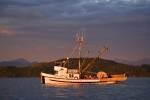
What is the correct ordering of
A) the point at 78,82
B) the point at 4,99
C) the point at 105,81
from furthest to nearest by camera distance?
the point at 105,81
the point at 78,82
the point at 4,99

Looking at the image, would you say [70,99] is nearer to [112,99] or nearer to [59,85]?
[112,99]

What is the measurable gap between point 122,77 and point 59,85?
2543 centimetres

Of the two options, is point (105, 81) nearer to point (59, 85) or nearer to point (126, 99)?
point (59, 85)

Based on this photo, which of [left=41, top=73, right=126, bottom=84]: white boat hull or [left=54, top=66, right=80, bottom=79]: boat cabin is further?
[left=54, top=66, right=80, bottom=79]: boat cabin

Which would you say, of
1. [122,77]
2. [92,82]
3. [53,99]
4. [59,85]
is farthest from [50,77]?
[53,99]

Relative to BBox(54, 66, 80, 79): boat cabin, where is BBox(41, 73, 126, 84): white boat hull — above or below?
below

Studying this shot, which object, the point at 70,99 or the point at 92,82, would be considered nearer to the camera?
the point at 70,99

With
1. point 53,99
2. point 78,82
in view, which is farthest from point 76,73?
point 53,99

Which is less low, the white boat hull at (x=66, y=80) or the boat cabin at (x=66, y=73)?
the boat cabin at (x=66, y=73)

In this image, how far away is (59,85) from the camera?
167750 millimetres

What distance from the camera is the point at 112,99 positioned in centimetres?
9294

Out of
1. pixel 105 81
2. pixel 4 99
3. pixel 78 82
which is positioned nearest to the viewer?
pixel 4 99

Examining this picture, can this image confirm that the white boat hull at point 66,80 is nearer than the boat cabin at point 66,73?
Yes

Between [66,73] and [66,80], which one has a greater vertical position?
[66,73]
